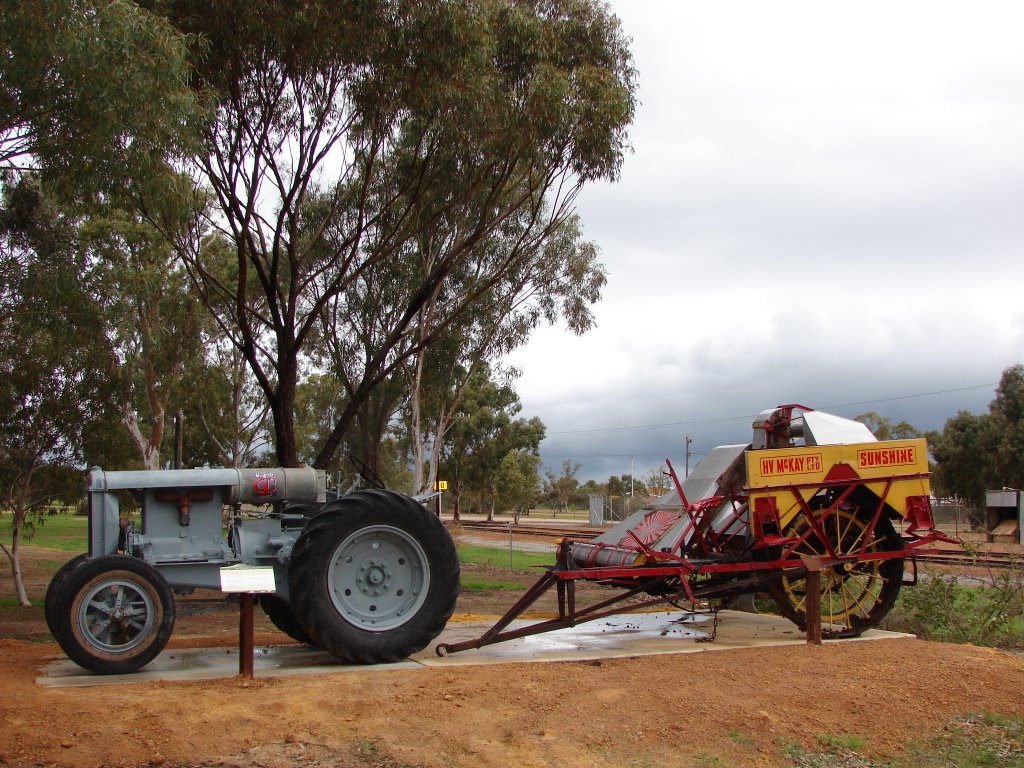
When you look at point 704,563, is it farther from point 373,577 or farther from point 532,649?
point 373,577

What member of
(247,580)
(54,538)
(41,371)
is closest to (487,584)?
(41,371)

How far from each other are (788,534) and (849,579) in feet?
4.04

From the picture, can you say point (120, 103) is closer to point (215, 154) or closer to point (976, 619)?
point (215, 154)

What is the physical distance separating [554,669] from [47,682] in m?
4.13

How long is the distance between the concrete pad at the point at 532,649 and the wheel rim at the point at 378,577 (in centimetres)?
46

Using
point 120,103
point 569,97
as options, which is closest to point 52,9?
point 120,103

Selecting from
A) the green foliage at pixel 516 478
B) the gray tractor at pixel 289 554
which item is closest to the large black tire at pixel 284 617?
the gray tractor at pixel 289 554

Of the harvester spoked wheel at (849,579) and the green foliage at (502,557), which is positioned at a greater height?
the harvester spoked wheel at (849,579)

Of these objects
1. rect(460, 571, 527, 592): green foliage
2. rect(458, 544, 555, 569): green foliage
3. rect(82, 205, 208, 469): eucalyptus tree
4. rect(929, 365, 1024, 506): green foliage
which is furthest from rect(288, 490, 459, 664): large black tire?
rect(929, 365, 1024, 506): green foliage

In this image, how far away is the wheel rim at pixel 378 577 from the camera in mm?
9016

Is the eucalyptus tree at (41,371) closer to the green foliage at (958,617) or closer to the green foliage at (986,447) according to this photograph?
the green foliage at (958,617)

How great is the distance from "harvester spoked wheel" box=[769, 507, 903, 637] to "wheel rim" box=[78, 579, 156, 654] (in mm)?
6160

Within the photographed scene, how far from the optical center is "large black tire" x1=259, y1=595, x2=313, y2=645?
10.1 m

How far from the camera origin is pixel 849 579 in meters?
11.1
